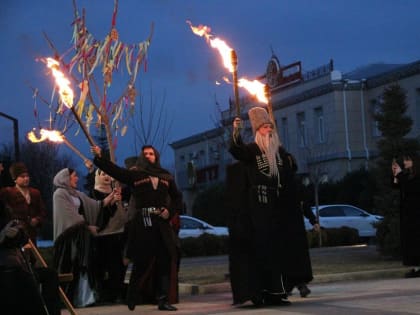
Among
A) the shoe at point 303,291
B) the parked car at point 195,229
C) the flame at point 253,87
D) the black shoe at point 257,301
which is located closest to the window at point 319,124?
the parked car at point 195,229

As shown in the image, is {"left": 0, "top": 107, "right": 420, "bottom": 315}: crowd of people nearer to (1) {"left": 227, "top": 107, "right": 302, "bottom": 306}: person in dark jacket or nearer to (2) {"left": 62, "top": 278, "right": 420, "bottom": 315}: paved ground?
(1) {"left": 227, "top": 107, "right": 302, "bottom": 306}: person in dark jacket

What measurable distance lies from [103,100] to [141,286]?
3825mm

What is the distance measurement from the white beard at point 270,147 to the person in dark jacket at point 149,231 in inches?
54.4

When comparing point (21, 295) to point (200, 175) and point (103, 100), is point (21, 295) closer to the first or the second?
point (103, 100)

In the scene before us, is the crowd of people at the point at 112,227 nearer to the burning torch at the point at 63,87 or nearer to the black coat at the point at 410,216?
the burning torch at the point at 63,87

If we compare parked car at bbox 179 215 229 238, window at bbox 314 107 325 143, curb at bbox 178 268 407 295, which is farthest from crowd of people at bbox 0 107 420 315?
window at bbox 314 107 325 143

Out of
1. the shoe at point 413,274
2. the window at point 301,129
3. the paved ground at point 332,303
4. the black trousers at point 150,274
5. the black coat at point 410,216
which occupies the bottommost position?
the paved ground at point 332,303

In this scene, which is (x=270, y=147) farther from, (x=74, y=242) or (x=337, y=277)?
(x=337, y=277)

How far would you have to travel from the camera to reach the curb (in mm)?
14297

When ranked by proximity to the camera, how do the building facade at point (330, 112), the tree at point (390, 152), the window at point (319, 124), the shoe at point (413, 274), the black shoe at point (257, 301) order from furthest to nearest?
the window at point (319, 124) < the building facade at point (330, 112) < the tree at point (390, 152) < the shoe at point (413, 274) < the black shoe at point (257, 301)

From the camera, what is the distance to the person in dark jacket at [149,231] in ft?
38.1

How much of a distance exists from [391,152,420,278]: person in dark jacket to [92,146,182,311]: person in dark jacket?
436 cm

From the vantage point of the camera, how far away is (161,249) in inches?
461

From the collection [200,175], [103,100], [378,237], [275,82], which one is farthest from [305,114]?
[103,100]
